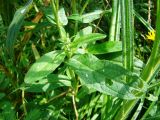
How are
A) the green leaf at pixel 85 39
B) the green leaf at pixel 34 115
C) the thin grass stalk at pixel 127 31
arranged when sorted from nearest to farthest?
1. the thin grass stalk at pixel 127 31
2. the green leaf at pixel 85 39
3. the green leaf at pixel 34 115

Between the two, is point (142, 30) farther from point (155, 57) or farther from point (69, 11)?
point (155, 57)

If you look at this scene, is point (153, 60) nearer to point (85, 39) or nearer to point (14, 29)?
point (85, 39)

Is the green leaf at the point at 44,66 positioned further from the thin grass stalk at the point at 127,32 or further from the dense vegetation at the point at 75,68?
the thin grass stalk at the point at 127,32

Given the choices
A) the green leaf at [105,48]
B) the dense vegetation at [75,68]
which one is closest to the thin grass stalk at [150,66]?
the dense vegetation at [75,68]

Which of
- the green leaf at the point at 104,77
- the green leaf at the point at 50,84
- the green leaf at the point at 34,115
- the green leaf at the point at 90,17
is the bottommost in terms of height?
the green leaf at the point at 34,115

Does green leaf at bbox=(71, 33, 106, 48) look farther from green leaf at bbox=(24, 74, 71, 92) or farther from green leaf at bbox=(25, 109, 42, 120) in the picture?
green leaf at bbox=(25, 109, 42, 120)

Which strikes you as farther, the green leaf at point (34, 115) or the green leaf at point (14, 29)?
the green leaf at point (34, 115)

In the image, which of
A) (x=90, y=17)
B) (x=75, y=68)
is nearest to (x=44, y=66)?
(x=75, y=68)
